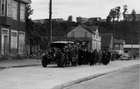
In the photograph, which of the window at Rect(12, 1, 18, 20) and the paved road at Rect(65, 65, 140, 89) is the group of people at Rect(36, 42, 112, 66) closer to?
the window at Rect(12, 1, 18, 20)

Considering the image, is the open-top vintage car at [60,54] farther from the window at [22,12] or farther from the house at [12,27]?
the window at [22,12]

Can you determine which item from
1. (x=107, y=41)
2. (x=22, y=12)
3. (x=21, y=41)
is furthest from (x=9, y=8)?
(x=107, y=41)

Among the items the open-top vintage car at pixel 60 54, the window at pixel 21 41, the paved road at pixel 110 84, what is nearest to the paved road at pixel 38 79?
the paved road at pixel 110 84

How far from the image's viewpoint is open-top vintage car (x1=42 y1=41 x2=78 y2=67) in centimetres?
2498

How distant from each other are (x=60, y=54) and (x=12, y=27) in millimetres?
12209

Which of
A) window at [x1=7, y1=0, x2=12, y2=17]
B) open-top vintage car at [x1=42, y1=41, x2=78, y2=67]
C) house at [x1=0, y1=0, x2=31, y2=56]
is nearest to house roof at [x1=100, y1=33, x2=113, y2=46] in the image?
house at [x1=0, y1=0, x2=31, y2=56]

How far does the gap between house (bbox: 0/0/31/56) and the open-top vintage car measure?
8.98 meters

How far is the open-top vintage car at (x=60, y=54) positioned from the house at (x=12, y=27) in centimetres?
898

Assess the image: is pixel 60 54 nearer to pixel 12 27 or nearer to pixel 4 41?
pixel 4 41

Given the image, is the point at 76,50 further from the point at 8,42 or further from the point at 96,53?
the point at 8,42

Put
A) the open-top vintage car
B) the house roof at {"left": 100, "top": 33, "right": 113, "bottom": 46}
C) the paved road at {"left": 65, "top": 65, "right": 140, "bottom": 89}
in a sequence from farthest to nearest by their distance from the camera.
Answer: the house roof at {"left": 100, "top": 33, "right": 113, "bottom": 46} → the open-top vintage car → the paved road at {"left": 65, "top": 65, "right": 140, "bottom": 89}

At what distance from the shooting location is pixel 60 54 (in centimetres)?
2492

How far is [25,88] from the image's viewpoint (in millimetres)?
12148

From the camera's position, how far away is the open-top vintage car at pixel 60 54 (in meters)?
25.0
